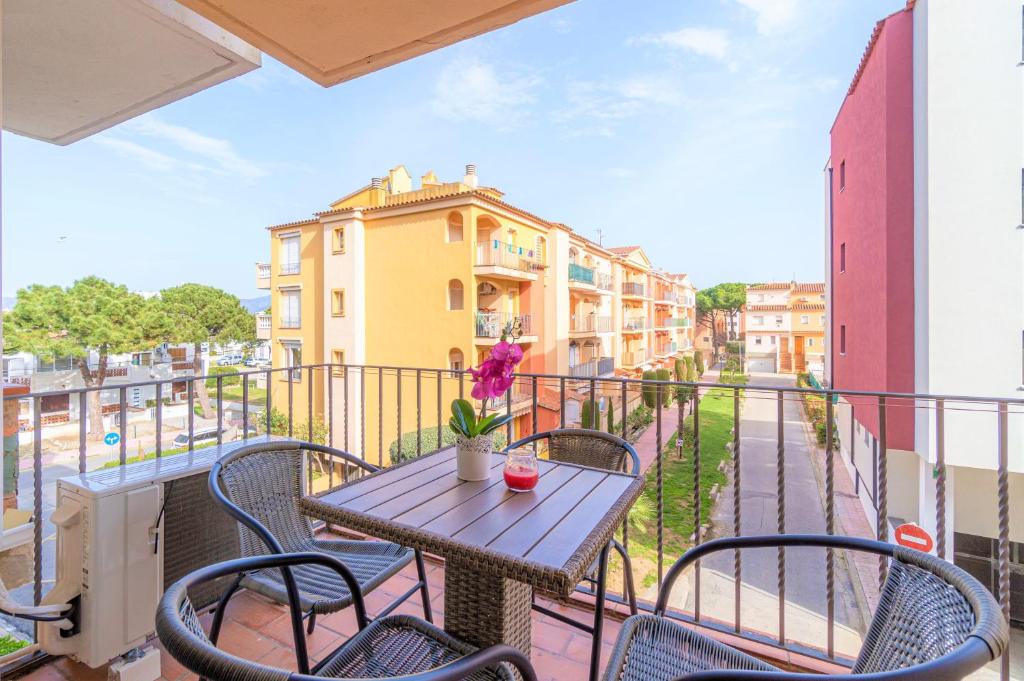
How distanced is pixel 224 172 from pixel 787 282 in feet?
120

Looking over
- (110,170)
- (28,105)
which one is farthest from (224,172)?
(28,105)

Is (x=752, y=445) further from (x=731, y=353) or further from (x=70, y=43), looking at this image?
(x=731, y=353)

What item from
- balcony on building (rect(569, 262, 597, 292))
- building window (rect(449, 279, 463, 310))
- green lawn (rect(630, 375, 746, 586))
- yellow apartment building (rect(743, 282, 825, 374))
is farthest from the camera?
yellow apartment building (rect(743, 282, 825, 374))

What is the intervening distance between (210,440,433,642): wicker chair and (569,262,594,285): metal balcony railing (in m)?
15.5

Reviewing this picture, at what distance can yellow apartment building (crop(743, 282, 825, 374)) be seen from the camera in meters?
31.6

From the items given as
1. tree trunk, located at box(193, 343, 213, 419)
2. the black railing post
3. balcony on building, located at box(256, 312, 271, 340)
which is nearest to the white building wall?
the black railing post

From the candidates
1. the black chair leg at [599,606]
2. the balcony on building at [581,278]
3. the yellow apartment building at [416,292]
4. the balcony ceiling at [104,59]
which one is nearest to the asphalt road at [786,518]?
the black chair leg at [599,606]

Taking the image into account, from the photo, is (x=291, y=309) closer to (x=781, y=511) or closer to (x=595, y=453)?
(x=595, y=453)

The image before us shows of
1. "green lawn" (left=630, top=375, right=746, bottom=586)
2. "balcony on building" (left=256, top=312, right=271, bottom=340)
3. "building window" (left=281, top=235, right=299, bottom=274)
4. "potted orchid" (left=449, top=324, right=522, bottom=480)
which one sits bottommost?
"green lawn" (left=630, top=375, right=746, bottom=586)

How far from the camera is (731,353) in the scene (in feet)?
130

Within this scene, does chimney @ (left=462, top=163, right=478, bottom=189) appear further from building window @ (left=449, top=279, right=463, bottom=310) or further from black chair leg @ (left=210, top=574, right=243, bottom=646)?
black chair leg @ (left=210, top=574, right=243, bottom=646)

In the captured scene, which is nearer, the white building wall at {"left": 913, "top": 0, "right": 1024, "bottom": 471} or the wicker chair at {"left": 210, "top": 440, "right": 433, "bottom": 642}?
the wicker chair at {"left": 210, "top": 440, "right": 433, "bottom": 642}

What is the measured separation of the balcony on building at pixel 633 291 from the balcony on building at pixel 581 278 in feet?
15.3

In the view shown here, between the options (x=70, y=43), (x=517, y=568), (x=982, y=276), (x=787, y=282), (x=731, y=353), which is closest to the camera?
(x=517, y=568)
